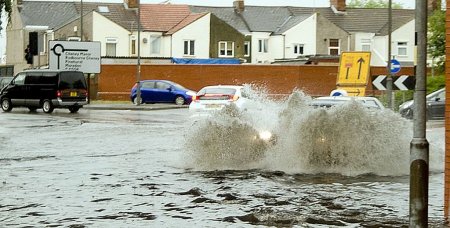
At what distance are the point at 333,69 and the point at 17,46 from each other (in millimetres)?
35526

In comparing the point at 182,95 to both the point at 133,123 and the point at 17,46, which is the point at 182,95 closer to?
the point at 133,123

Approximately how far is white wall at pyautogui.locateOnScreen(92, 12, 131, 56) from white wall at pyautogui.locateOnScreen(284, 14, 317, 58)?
14.1m

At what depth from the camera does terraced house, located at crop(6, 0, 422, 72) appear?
255 feet

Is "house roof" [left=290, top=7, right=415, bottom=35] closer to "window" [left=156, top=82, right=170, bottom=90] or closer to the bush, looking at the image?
"window" [left=156, top=82, right=170, bottom=90]

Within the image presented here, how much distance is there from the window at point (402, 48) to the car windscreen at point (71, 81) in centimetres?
4703

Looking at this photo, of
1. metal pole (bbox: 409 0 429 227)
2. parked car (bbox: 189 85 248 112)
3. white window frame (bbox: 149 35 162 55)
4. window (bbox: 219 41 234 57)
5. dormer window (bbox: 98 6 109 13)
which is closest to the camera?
metal pole (bbox: 409 0 429 227)

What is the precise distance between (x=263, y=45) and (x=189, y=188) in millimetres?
68494

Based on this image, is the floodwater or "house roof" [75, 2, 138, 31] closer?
the floodwater

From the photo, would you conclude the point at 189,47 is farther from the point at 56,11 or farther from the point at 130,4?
the point at 56,11

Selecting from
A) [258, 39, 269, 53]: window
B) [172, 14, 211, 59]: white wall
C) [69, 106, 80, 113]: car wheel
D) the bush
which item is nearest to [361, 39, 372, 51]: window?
[258, 39, 269, 53]: window

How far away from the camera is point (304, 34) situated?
81812 millimetres

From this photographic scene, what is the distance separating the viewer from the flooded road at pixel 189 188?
40.6 ft

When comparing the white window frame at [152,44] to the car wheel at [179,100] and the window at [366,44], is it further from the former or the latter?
the car wheel at [179,100]

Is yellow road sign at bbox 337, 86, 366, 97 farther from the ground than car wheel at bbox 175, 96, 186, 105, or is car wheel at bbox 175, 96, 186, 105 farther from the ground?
yellow road sign at bbox 337, 86, 366, 97
